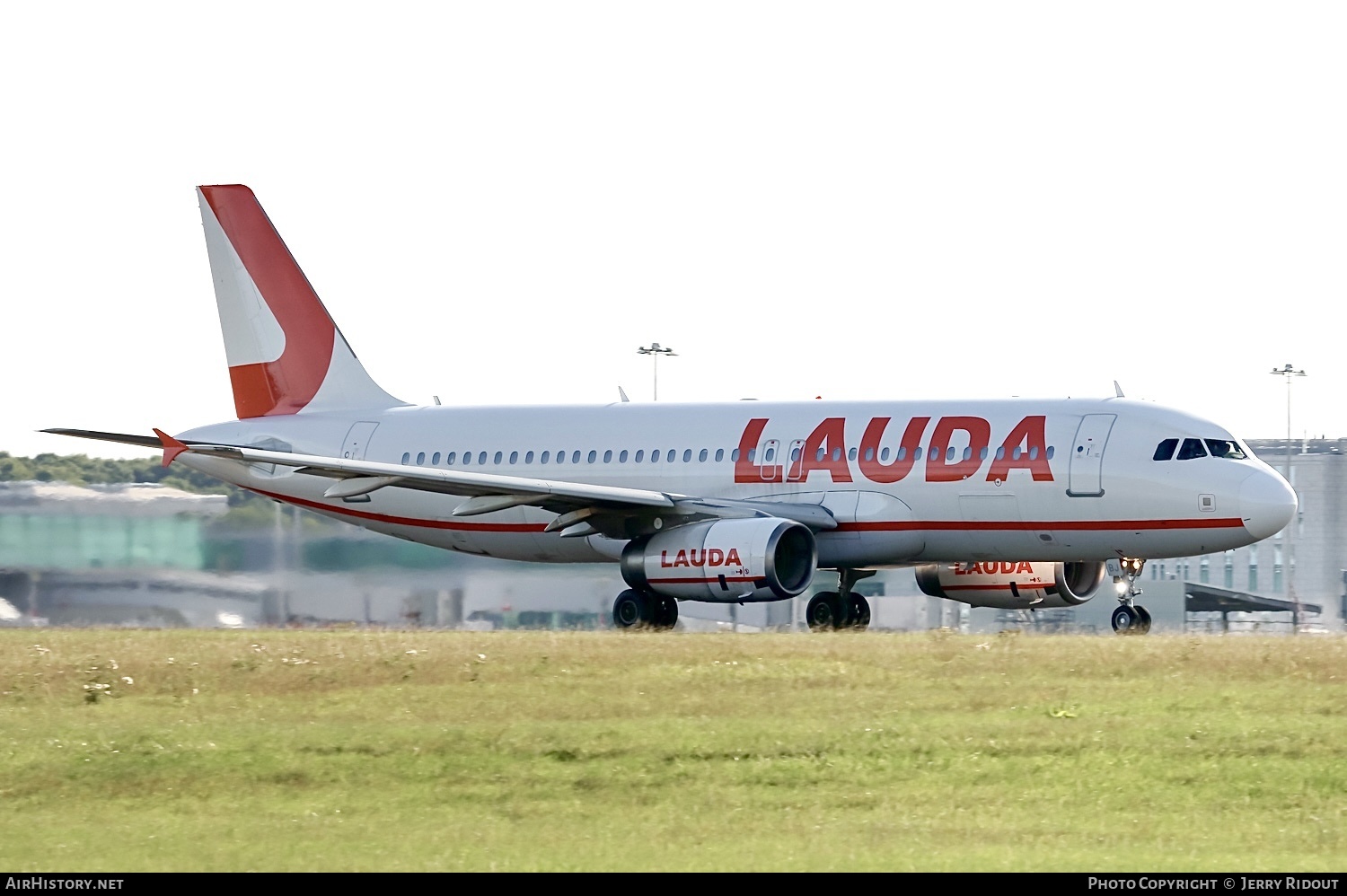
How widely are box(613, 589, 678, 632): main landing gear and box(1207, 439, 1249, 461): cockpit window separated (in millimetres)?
8817

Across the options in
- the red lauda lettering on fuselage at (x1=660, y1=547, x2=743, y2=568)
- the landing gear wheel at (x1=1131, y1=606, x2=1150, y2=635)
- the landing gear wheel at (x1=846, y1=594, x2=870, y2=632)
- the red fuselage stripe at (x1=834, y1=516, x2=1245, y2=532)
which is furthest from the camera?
the landing gear wheel at (x1=846, y1=594, x2=870, y2=632)

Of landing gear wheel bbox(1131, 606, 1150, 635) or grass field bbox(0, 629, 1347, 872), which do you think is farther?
landing gear wheel bbox(1131, 606, 1150, 635)

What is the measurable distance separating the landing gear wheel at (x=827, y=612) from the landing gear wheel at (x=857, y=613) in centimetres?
14

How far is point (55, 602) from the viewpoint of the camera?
36.2m

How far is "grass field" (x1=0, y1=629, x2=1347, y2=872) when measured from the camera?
47.8ft

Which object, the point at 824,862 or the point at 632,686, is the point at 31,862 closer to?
the point at 824,862

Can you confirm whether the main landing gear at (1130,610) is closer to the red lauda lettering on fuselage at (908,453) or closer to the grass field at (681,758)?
the red lauda lettering on fuselage at (908,453)

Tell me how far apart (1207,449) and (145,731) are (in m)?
17.2

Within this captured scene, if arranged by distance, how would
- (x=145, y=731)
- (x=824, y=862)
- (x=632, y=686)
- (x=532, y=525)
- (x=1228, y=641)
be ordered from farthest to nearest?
(x=532, y=525), (x=1228, y=641), (x=632, y=686), (x=145, y=731), (x=824, y=862)

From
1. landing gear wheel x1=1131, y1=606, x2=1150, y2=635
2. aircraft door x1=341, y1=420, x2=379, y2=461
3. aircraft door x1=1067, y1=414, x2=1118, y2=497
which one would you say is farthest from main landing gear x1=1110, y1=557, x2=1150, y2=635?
aircraft door x1=341, y1=420, x2=379, y2=461

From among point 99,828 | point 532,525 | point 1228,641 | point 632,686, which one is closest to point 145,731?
point 99,828

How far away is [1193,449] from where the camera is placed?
99.4ft

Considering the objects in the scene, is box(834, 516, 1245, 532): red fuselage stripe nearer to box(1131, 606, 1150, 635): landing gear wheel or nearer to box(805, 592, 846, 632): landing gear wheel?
box(1131, 606, 1150, 635): landing gear wheel

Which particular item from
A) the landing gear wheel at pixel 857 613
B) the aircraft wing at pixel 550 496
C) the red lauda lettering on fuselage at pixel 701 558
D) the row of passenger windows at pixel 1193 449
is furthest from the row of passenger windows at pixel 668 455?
the landing gear wheel at pixel 857 613
